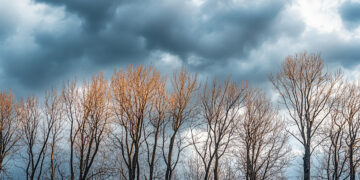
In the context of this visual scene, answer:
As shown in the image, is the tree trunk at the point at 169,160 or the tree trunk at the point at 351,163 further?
the tree trunk at the point at 351,163

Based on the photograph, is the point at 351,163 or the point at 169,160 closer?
the point at 169,160

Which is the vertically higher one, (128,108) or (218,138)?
(128,108)

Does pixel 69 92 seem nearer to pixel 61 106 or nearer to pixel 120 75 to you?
pixel 61 106

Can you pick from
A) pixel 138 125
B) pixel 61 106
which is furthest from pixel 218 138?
pixel 61 106

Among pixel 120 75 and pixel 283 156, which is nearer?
pixel 120 75

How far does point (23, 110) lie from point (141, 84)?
14.0 m

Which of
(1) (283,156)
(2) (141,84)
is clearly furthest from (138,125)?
(1) (283,156)

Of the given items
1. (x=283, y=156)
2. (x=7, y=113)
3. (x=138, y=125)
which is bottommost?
(x=283, y=156)

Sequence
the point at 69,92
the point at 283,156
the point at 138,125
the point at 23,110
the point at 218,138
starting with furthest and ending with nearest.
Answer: the point at 23,110
the point at 283,156
the point at 69,92
the point at 218,138
the point at 138,125

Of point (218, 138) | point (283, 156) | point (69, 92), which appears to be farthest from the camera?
point (283, 156)

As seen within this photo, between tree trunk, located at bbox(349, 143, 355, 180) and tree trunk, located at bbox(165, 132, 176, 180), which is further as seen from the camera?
tree trunk, located at bbox(349, 143, 355, 180)

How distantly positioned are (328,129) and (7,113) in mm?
27313

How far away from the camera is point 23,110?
88.9 ft

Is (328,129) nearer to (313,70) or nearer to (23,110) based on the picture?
(313,70)
